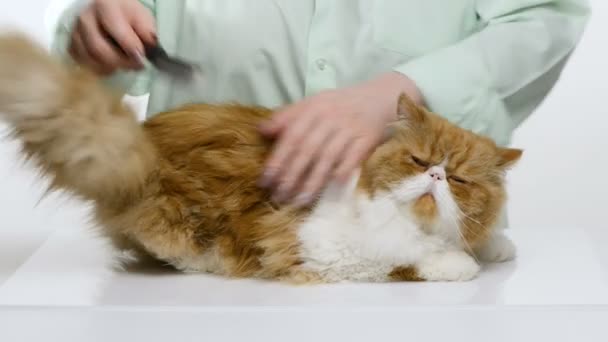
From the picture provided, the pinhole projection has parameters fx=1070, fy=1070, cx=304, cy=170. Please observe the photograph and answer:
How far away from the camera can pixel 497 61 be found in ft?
3.61

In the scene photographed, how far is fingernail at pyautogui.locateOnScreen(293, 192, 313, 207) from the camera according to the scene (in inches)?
38.2

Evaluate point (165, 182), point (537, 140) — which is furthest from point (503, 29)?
point (537, 140)

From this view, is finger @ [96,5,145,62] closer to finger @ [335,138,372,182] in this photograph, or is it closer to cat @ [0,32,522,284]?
cat @ [0,32,522,284]

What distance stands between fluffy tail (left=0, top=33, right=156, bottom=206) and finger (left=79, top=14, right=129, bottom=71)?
0.23 ft

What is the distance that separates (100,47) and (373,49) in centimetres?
31

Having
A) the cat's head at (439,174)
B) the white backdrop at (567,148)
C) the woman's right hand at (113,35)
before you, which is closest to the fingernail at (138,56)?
the woman's right hand at (113,35)

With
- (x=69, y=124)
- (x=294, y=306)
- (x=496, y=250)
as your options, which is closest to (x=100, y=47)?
(x=69, y=124)

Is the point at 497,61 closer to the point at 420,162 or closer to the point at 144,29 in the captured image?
the point at 420,162

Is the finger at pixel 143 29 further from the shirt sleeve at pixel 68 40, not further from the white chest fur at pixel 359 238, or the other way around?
the white chest fur at pixel 359 238

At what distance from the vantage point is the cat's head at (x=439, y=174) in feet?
3.14

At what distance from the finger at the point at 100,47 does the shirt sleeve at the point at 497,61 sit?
27 centimetres

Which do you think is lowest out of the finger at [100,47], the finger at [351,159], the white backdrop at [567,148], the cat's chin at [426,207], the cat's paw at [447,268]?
the white backdrop at [567,148]

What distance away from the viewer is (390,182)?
964mm

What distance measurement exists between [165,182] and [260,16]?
11.7 inches
